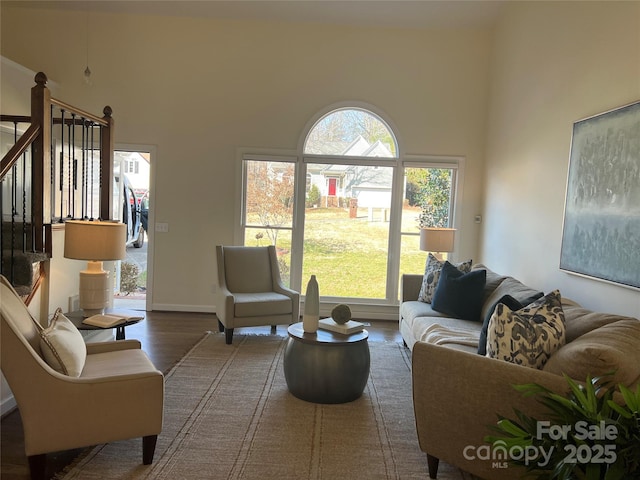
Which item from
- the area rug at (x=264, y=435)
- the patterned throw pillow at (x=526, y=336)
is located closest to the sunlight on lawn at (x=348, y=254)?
the area rug at (x=264, y=435)

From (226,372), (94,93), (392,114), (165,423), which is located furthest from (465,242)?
(94,93)

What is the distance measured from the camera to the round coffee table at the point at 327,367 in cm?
329

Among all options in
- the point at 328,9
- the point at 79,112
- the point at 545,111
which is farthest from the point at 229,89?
the point at 545,111

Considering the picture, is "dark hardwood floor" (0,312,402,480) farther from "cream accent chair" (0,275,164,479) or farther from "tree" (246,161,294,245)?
"tree" (246,161,294,245)

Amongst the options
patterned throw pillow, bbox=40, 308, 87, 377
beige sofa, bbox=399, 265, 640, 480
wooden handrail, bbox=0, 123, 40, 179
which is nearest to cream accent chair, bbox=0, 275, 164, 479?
patterned throw pillow, bbox=40, 308, 87, 377

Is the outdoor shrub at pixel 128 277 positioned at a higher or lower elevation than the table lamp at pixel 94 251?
lower

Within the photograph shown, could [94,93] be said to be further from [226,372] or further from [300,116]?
[226,372]

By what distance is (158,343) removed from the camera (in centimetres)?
465

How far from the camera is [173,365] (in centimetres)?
402

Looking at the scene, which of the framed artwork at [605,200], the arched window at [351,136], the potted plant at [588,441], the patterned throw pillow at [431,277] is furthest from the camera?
the arched window at [351,136]

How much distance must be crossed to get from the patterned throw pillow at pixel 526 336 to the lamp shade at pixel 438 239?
108 inches

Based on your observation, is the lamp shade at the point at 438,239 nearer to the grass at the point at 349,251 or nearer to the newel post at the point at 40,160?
the grass at the point at 349,251

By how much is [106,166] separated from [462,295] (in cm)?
361

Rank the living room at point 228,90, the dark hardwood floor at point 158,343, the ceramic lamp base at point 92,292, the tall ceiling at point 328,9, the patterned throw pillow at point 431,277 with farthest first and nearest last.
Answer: the living room at point 228,90
the tall ceiling at point 328,9
the patterned throw pillow at point 431,277
the ceramic lamp base at point 92,292
the dark hardwood floor at point 158,343
